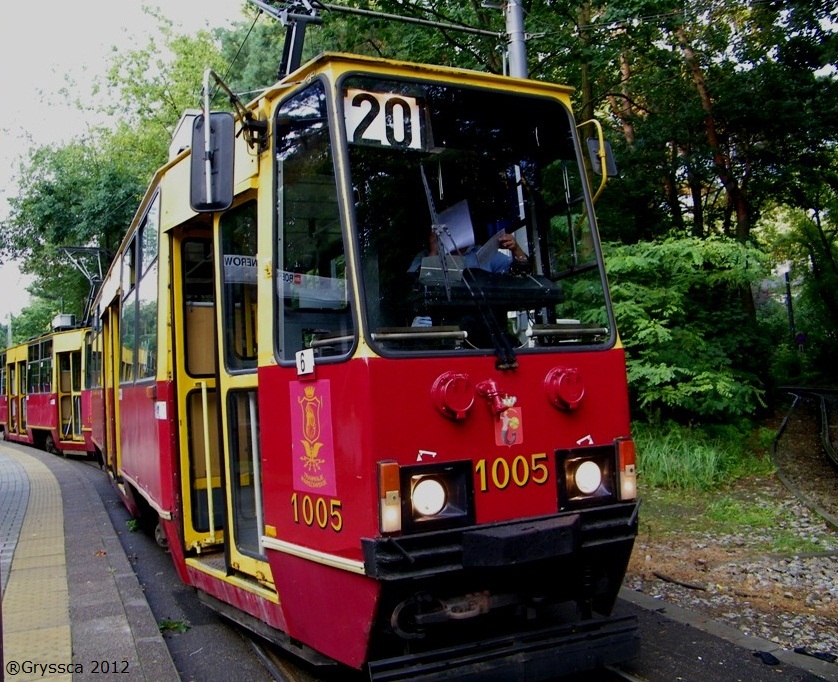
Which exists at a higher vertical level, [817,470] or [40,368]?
[40,368]

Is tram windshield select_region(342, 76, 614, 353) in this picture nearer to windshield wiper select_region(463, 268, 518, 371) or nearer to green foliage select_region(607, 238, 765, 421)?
windshield wiper select_region(463, 268, 518, 371)

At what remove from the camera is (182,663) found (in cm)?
459

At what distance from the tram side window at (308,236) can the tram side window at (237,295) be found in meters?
0.59

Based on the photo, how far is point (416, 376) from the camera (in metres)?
3.34

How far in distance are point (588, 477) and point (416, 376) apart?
107cm

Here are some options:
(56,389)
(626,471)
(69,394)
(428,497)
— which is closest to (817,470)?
(626,471)

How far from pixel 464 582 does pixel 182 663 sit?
7.13 feet

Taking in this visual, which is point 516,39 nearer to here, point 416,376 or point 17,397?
point 416,376

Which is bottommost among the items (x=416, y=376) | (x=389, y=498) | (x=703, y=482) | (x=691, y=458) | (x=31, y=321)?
(x=703, y=482)

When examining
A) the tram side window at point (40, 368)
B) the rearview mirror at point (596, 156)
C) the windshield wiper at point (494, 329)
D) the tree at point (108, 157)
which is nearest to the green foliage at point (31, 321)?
the tree at point (108, 157)

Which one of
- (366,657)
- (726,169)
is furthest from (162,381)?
(726,169)

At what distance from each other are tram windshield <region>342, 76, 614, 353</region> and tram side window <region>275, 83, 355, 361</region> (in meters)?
0.14

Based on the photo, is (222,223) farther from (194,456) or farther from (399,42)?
(399,42)

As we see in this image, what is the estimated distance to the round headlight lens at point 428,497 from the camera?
327cm
